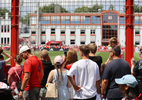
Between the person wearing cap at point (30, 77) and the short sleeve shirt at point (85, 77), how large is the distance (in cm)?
79

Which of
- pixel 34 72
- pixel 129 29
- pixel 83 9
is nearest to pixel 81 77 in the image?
pixel 34 72

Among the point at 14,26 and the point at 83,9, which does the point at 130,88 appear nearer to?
the point at 83,9

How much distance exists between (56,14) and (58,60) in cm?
167

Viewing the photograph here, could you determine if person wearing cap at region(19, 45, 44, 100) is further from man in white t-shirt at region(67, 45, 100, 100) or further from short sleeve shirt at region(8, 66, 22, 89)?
man in white t-shirt at region(67, 45, 100, 100)

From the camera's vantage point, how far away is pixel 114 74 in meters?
3.89

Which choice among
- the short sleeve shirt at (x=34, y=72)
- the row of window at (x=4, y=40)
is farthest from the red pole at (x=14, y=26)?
the short sleeve shirt at (x=34, y=72)

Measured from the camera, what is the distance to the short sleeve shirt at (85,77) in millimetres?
3773

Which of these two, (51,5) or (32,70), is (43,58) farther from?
(51,5)

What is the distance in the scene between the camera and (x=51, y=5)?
17.5ft

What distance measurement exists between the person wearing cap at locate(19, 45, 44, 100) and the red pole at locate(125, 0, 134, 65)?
248 centimetres

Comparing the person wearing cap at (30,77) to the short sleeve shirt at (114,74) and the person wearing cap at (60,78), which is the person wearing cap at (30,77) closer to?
the person wearing cap at (60,78)

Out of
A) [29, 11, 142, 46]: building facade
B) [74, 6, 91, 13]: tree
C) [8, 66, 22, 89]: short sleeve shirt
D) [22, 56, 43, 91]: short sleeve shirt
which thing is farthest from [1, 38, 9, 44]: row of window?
[74, 6, 91, 13]: tree

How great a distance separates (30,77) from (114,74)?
1.71 meters

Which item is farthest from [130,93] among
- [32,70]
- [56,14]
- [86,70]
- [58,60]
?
[56,14]
